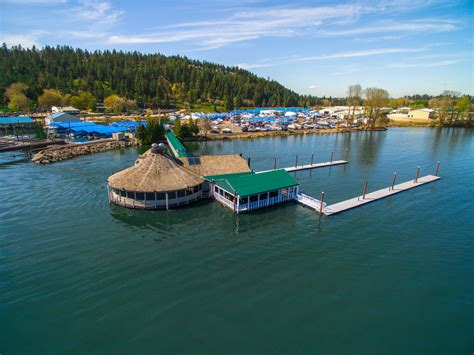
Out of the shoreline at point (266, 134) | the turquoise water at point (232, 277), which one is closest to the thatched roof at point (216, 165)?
the turquoise water at point (232, 277)

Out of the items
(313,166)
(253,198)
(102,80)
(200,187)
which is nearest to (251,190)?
(253,198)

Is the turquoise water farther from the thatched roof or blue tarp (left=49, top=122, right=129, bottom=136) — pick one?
blue tarp (left=49, top=122, right=129, bottom=136)

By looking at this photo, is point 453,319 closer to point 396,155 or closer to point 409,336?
point 409,336

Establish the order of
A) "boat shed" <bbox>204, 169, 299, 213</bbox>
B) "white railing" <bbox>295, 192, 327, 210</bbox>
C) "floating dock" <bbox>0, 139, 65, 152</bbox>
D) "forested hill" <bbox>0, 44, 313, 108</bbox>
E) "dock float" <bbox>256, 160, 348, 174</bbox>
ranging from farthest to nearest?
"forested hill" <bbox>0, 44, 313, 108</bbox> < "floating dock" <bbox>0, 139, 65, 152</bbox> < "dock float" <bbox>256, 160, 348, 174</bbox> < "white railing" <bbox>295, 192, 327, 210</bbox> < "boat shed" <bbox>204, 169, 299, 213</bbox>

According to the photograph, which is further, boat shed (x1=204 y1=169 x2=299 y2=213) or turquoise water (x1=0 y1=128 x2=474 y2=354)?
boat shed (x1=204 y1=169 x2=299 y2=213)

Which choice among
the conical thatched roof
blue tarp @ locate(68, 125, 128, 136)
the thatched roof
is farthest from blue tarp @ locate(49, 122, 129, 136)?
the conical thatched roof

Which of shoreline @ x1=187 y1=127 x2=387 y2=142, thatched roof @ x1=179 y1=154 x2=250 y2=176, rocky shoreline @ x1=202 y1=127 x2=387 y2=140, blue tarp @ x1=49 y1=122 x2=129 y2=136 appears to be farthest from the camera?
rocky shoreline @ x1=202 y1=127 x2=387 y2=140

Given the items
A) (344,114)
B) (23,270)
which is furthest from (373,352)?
(344,114)

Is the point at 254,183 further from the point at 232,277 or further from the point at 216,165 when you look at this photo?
the point at 232,277
